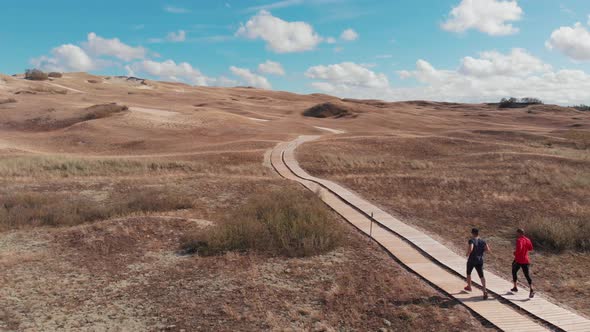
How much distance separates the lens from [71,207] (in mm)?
18031

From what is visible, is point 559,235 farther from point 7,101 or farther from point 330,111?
point 7,101

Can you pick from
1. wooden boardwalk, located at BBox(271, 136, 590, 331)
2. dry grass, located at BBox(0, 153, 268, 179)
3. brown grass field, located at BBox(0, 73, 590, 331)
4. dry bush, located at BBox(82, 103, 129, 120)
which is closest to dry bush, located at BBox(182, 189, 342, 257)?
brown grass field, located at BBox(0, 73, 590, 331)

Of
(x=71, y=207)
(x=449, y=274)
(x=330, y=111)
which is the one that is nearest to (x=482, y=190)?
(x=449, y=274)

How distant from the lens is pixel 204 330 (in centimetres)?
935

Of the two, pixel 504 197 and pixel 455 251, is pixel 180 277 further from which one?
pixel 504 197

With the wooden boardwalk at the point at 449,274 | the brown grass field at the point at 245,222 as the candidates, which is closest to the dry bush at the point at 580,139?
the brown grass field at the point at 245,222

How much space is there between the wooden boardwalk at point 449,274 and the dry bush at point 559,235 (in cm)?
402

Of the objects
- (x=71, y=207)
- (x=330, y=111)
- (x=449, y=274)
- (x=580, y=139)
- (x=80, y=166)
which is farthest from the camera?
(x=330, y=111)

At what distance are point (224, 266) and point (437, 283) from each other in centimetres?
593

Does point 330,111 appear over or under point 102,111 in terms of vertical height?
over

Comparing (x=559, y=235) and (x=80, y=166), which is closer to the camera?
(x=559, y=235)

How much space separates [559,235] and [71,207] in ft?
60.7

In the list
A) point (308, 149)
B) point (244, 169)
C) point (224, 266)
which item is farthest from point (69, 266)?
point (308, 149)

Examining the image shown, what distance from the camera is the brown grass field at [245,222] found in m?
10.1
